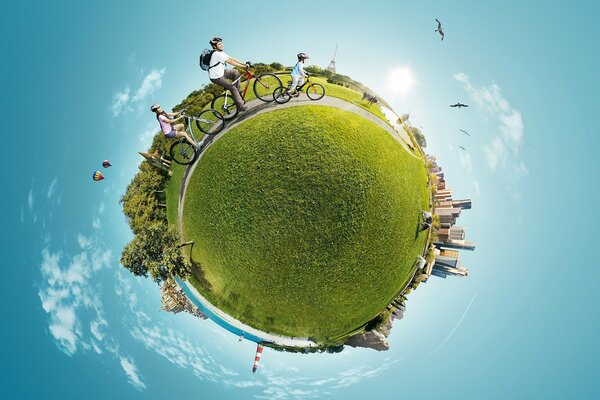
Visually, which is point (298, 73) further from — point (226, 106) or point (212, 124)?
point (212, 124)

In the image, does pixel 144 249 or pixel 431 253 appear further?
pixel 431 253

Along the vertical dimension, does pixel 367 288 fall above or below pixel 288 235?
below

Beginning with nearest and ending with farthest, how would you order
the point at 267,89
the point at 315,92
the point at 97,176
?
the point at 315,92, the point at 267,89, the point at 97,176

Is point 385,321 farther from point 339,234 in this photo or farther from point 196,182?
point 196,182

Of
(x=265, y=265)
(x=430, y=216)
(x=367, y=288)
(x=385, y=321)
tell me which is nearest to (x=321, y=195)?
(x=265, y=265)

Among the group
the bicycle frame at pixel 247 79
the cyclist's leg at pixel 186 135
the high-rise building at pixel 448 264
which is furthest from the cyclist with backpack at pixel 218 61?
the high-rise building at pixel 448 264

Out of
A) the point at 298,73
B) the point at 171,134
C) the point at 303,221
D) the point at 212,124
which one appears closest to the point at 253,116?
the point at 212,124

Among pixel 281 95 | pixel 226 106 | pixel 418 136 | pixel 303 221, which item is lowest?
pixel 303 221
